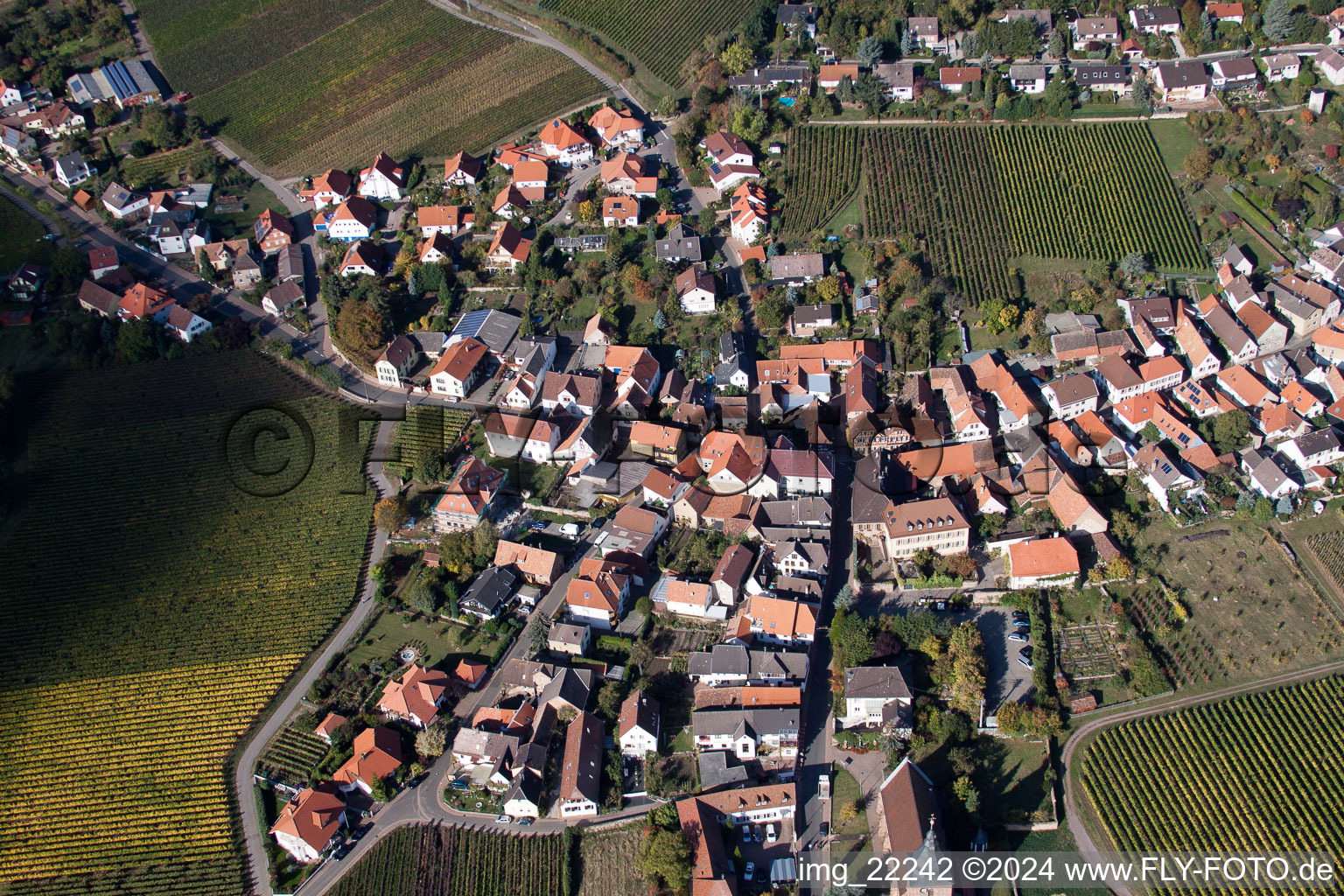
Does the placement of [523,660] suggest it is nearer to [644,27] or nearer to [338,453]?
[338,453]

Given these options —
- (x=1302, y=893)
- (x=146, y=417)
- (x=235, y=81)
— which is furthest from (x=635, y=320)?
(x=235, y=81)

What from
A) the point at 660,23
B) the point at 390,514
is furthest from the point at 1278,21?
the point at 390,514

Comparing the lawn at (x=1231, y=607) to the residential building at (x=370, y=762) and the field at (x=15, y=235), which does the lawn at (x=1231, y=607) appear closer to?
the residential building at (x=370, y=762)

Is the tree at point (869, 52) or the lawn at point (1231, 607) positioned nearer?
the lawn at point (1231, 607)

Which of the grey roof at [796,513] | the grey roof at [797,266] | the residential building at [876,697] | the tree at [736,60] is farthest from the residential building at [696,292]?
the residential building at [876,697]

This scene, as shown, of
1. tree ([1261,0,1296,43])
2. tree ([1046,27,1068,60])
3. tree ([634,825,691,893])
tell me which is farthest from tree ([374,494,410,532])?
tree ([1261,0,1296,43])

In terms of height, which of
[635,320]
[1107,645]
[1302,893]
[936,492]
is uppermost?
[635,320]
